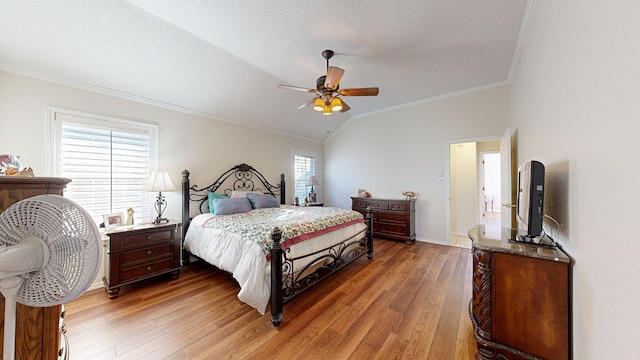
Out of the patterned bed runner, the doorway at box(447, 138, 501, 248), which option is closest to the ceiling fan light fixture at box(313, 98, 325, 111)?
the patterned bed runner

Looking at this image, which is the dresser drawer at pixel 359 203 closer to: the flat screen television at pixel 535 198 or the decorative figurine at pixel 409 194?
the decorative figurine at pixel 409 194

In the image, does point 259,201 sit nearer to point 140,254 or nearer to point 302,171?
point 140,254

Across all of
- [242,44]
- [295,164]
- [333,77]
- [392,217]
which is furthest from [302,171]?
[333,77]

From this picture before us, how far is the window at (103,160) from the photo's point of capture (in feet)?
8.27

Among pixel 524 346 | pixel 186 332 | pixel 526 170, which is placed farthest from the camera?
pixel 186 332

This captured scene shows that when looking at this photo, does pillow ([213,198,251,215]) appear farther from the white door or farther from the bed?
the white door

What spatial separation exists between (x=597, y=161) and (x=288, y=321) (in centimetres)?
233

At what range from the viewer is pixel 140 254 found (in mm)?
2572

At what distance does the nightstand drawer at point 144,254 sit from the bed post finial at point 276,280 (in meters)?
1.73

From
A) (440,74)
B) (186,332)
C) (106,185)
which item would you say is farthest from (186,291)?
(440,74)

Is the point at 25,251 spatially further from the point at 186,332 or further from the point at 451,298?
the point at 451,298

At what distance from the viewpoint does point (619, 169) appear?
828 millimetres

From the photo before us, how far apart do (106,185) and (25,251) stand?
9.37 feet

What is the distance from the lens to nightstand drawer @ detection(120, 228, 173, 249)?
248 centimetres
